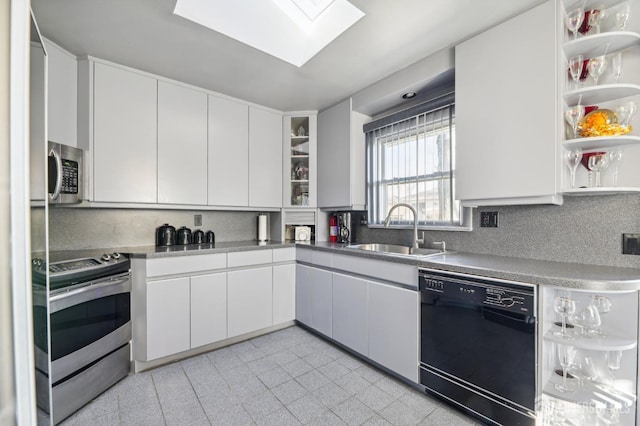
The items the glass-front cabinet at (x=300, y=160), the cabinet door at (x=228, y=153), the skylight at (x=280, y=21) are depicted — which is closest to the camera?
the skylight at (x=280, y=21)

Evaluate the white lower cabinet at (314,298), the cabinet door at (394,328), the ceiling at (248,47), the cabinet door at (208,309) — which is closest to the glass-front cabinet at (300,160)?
the ceiling at (248,47)

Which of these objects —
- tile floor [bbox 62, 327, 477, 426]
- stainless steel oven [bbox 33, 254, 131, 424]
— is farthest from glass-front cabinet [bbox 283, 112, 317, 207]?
stainless steel oven [bbox 33, 254, 131, 424]

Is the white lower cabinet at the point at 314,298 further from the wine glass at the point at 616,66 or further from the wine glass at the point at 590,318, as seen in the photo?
the wine glass at the point at 616,66

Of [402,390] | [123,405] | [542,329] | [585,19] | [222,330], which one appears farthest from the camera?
[222,330]

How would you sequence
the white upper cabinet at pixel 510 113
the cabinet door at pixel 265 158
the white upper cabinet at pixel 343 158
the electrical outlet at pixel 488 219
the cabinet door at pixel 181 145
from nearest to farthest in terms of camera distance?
the white upper cabinet at pixel 510 113 → the electrical outlet at pixel 488 219 → the cabinet door at pixel 181 145 → the white upper cabinet at pixel 343 158 → the cabinet door at pixel 265 158

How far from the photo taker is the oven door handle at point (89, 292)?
1587 mm

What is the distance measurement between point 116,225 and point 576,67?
137 inches

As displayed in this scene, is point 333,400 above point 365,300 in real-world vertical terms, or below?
below

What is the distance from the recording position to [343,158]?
9.62ft

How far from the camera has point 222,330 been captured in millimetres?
2479

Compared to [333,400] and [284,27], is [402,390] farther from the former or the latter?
[284,27]

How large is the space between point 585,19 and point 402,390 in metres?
2.44

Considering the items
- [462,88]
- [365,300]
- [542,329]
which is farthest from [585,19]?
[365,300]

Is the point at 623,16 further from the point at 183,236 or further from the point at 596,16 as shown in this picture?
the point at 183,236
